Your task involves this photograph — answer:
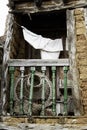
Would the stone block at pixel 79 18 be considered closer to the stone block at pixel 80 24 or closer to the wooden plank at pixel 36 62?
the stone block at pixel 80 24

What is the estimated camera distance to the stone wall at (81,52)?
6.80m

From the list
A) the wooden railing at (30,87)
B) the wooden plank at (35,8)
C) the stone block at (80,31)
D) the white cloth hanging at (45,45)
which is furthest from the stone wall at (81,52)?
the white cloth hanging at (45,45)

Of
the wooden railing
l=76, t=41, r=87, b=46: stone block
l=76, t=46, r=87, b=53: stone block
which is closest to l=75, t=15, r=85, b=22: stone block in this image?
l=76, t=41, r=87, b=46: stone block

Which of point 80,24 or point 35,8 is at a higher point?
point 35,8

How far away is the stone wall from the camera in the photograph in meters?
6.80

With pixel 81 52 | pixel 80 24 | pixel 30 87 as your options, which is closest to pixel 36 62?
pixel 30 87

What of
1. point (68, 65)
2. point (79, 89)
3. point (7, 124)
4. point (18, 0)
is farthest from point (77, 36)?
point (7, 124)

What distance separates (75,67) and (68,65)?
0.17 metres

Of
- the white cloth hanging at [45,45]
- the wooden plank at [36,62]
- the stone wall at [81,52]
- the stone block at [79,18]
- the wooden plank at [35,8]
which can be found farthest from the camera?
the white cloth hanging at [45,45]

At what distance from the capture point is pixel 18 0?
7.77 metres

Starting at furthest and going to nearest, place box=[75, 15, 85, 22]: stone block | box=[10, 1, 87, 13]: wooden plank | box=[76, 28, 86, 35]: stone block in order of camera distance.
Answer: box=[10, 1, 87, 13]: wooden plank
box=[75, 15, 85, 22]: stone block
box=[76, 28, 86, 35]: stone block

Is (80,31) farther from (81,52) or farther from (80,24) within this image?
(81,52)

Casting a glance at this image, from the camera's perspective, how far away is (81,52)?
7.07m

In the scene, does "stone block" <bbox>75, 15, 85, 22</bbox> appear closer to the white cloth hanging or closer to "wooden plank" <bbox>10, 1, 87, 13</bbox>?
"wooden plank" <bbox>10, 1, 87, 13</bbox>
